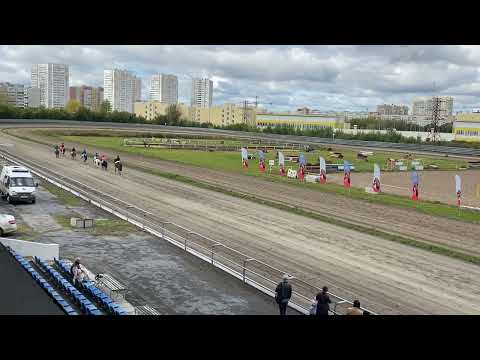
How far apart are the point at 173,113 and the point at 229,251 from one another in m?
107

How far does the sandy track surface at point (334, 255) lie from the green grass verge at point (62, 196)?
2.35 metres

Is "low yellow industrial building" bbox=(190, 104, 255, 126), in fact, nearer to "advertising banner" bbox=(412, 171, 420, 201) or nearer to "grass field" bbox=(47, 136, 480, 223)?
"grass field" bbox=(47, 136, 480, 223)

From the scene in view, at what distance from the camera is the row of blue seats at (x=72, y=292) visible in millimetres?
10433

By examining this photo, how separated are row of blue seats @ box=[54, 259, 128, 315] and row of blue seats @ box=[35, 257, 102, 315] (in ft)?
0.74

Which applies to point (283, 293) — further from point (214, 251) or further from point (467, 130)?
point (467, 130)

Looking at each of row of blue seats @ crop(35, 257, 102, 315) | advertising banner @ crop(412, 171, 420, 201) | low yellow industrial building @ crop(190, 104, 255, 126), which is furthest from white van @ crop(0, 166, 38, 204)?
low yellow industrial building @ crop(190, 104, 255, 126)

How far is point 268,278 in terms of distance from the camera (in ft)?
46.6

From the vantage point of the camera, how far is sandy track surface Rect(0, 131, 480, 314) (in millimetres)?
13203

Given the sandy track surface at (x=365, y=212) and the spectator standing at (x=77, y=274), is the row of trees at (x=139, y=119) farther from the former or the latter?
the spectator standing at (x=77, y=274)

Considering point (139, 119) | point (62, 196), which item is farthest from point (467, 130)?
point (62, 196)
